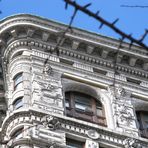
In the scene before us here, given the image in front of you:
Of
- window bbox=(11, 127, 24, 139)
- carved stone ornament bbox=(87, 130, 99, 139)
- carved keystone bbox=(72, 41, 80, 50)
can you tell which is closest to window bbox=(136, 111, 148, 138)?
carved stone ornament bbox=(87, 130, 99, 139)

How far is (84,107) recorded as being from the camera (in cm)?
2498

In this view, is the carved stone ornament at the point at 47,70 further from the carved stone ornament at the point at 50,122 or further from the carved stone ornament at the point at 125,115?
the carved stone ornament at the point at 50,122

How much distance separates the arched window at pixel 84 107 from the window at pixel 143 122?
76.9 inches

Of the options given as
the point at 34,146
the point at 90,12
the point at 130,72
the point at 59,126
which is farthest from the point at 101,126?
the point at 90,12

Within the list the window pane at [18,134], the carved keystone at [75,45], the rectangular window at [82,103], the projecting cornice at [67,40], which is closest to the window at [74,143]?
the window pane at [18,134]

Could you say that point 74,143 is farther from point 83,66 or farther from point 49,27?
point 49,27

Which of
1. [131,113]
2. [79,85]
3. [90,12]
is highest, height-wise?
[79,85]

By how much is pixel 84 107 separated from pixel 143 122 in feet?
10.1

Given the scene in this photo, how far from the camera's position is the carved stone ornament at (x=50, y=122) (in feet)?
70.0

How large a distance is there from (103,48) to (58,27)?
2537 millimetres

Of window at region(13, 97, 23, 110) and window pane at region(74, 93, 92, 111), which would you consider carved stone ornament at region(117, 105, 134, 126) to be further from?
window at region(13, 97, 23, 110)

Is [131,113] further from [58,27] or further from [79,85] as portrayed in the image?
[58,27]

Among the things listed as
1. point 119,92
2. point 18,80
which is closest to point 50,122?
point 18,80

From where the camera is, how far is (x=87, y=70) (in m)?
27.1
